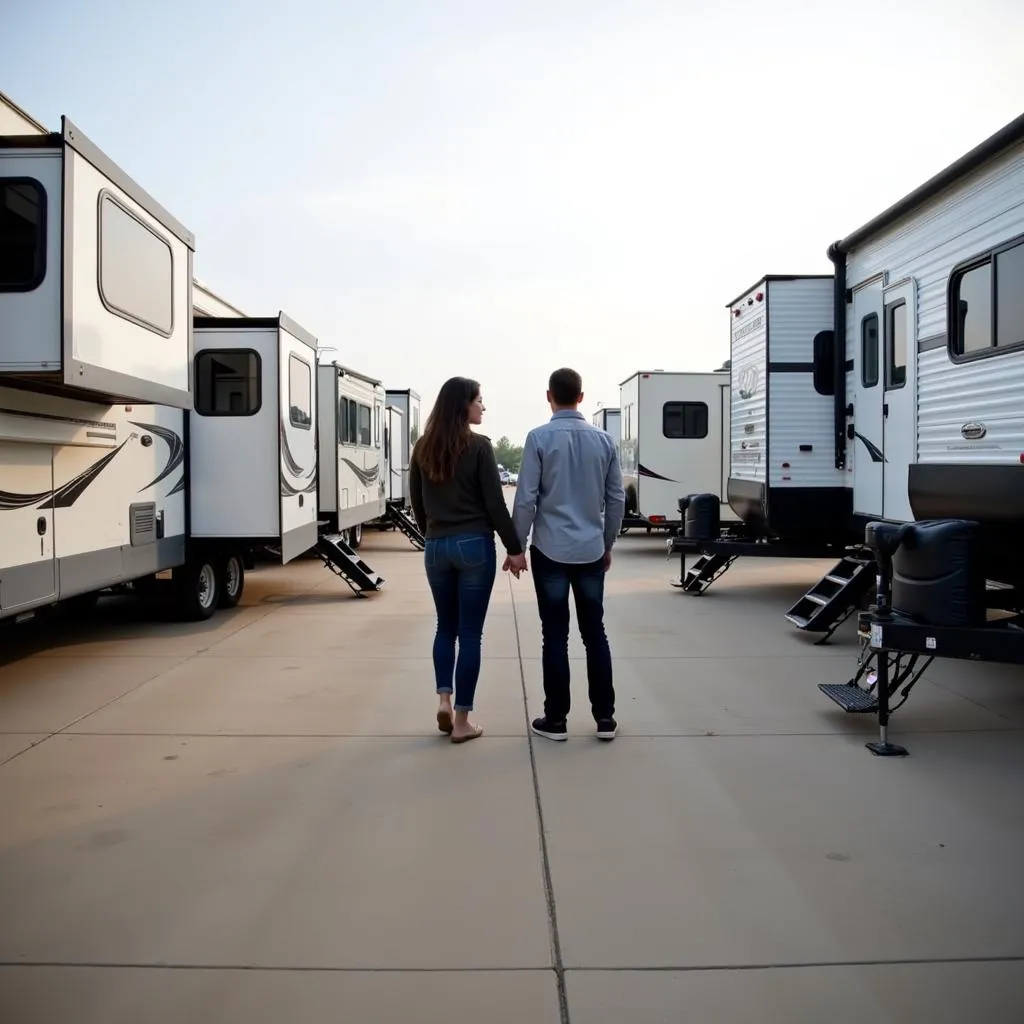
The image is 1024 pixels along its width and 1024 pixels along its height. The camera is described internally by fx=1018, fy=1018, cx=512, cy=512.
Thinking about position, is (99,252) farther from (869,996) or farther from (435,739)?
(869,996)

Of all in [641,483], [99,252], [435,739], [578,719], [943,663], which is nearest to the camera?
[435,739]

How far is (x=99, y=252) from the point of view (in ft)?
20.2

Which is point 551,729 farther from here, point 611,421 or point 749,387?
point 611,421

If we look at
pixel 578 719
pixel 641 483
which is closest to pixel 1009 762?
pixel 578 719

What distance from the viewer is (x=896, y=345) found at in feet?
26.6

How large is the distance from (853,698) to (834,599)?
8.30ft

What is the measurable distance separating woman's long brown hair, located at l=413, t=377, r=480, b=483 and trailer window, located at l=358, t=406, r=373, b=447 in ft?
31.7

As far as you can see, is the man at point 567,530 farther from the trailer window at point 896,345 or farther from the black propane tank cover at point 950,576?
the trailer window at point 896,345

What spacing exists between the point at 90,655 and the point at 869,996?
251 inches

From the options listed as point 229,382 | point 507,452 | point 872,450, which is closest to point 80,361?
point 229,382

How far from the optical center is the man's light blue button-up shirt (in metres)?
5.06

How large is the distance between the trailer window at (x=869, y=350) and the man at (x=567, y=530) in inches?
170

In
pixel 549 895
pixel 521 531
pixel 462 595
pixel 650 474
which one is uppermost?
pixel 650 474

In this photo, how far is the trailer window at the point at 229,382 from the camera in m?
9.29
